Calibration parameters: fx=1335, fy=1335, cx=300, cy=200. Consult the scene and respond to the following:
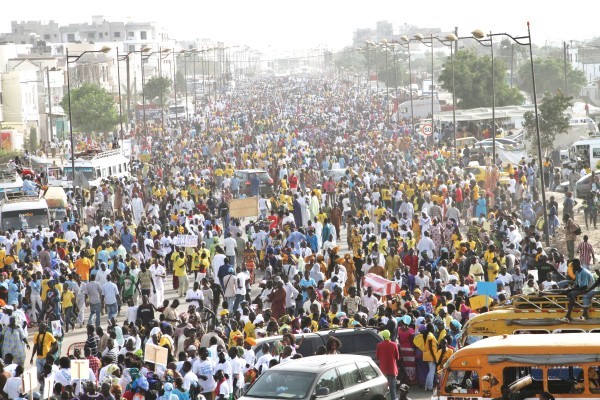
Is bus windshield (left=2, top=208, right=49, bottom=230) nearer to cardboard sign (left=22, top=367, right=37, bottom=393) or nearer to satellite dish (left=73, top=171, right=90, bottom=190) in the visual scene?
satellite dish (left=73, top=171, right=90, bottom=190)

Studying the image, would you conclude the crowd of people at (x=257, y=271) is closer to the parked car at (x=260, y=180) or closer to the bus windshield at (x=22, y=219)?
the parked car at (x=260, y=180)

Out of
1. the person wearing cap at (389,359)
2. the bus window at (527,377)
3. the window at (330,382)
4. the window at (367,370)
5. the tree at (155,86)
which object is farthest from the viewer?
the tree at (155,86)

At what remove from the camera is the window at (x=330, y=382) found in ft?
45.4

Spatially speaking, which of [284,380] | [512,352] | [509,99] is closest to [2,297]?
[284,380]

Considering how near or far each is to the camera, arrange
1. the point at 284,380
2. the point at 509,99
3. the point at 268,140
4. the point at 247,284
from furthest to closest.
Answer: the point at 509,99 < the point at 268,140 < the point at 247,284 < the point at 284,380

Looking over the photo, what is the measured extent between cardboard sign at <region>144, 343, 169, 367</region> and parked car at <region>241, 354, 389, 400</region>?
2441mm

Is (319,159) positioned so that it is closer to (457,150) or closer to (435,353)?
(457,150)

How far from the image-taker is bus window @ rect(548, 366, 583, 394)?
499 inches

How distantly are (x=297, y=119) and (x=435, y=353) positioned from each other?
67303 mm

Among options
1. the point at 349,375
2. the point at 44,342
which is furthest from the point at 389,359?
the point at 44,342

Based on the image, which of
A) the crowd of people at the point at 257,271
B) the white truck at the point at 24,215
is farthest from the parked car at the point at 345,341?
the white truck at the point at 24,215

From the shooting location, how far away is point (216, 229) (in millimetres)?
30047

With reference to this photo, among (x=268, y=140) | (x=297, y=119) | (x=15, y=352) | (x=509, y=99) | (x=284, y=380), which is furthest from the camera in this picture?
(x=297, y=119)

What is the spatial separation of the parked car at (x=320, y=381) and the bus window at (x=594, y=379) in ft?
8.96
